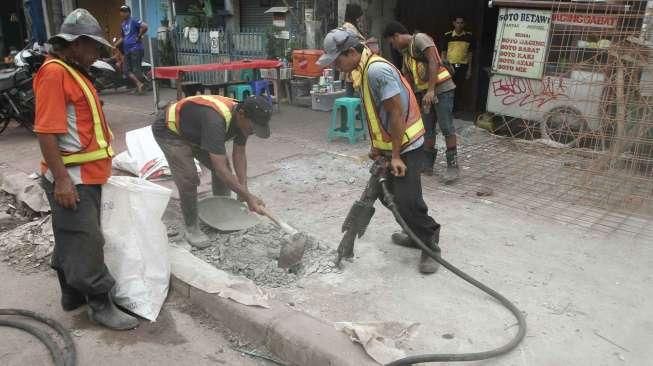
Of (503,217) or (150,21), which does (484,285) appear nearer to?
→ (503,217)

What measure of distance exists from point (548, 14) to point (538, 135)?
1570 millimetres

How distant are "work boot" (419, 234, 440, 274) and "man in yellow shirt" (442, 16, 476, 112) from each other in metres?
5.53

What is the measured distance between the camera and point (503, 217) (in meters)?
4.44

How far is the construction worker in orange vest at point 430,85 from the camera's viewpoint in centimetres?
488

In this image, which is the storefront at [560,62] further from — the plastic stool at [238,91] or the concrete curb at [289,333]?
the plastic stool at [238,91]

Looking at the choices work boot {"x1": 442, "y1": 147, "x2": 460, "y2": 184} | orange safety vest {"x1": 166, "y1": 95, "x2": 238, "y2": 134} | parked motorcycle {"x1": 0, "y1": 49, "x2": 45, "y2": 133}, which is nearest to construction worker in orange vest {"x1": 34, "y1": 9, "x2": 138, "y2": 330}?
orange safety vest {"x1": 166, "y1": 95, "x2": 238, "y2": 134}

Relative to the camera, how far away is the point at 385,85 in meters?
3.17

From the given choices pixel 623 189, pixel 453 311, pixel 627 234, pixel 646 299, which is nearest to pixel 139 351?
pixel 453 311

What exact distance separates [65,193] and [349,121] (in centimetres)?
436

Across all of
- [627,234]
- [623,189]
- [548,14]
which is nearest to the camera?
[627,234]

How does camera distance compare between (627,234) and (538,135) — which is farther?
(538,135)

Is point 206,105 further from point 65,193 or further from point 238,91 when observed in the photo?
point 238,91

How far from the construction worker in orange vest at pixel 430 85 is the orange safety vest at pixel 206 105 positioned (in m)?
1.84

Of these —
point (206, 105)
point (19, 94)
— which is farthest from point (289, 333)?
point (19, 94)
